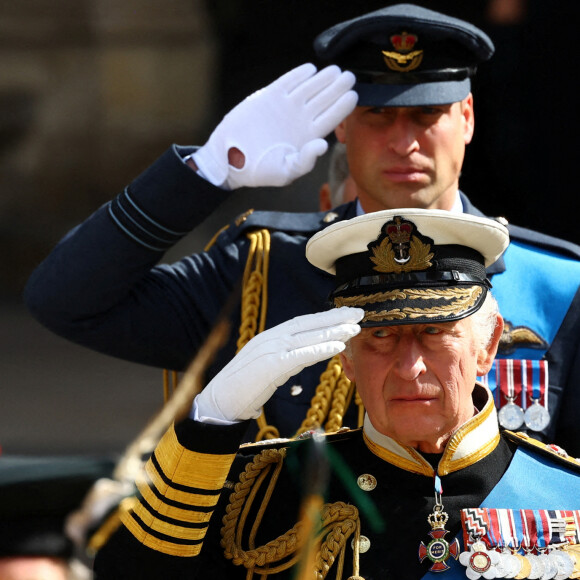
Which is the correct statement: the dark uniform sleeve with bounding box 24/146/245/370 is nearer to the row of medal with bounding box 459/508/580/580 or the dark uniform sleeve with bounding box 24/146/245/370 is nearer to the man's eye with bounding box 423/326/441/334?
the man's eye with bounding box 423/326/441/334

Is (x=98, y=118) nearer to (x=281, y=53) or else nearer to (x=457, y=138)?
(x=281, y=53)

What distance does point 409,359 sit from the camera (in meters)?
2.52

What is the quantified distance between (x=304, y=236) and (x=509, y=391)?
2.08 ft

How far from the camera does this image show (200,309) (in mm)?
3350

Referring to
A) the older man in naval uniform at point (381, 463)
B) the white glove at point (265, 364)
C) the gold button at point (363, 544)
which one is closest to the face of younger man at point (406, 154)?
the older man in naval uniform at point (381, 463)

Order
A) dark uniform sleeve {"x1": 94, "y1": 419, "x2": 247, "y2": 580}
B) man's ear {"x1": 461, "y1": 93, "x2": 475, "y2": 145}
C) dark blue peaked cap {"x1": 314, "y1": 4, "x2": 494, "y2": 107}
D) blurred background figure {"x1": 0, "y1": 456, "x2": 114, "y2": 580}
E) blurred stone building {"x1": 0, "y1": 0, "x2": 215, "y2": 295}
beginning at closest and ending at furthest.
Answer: blurred background figure {"x1": 0, "y1": 456, "x2": 114, "y2": 580}, dark uniform sleeve {"x1": 94, "y1": 419, "x2": 247, "y2": 580}, dark blue peaked cap {"x1": 314, "y1": 4, "x2": 494, "y2": 107}, man's ear {"x1": 461, "y1": 93, "x2": 475, "y2": 145}, blurred stone building {"x1": 0, "y1": 0, "x2": 215, "y2": 295}

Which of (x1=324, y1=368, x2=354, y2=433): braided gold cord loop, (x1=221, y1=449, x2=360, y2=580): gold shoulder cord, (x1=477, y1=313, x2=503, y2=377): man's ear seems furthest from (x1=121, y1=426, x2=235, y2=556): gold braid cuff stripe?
(x1=324, y1=368, x2=354, y2=433): braided gold cord loop

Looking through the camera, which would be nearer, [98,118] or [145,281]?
[145,281]

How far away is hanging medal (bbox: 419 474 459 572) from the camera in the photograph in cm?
255

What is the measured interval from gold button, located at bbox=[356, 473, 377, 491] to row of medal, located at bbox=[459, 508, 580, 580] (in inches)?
7.1

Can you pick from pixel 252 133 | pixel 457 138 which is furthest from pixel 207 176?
pixel 457 138

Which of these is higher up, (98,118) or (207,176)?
(207,176)

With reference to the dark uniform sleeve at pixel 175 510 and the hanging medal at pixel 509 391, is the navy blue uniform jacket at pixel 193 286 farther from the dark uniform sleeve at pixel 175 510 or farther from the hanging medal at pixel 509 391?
the dark uniform sleeve at pixel 175 510

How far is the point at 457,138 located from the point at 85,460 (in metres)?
1.63
